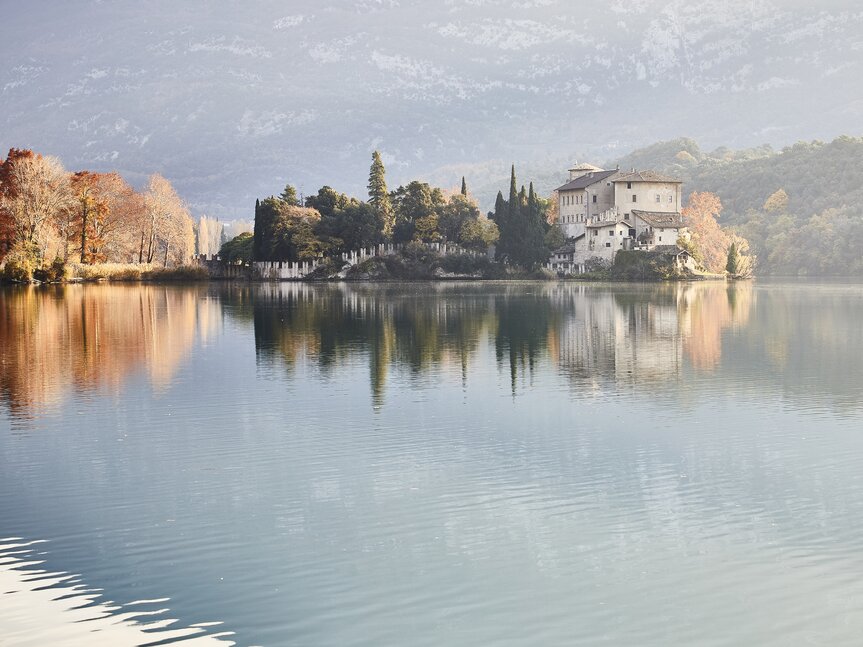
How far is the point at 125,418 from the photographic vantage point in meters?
16.7

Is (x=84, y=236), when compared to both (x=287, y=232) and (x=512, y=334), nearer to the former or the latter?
(x=287, y=232)

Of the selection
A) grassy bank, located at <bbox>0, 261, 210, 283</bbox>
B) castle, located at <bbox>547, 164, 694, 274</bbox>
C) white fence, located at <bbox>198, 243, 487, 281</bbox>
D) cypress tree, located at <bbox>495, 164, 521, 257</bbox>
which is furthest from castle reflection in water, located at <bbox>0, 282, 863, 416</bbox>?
white fence, located at <bbox>198, 243, 487, 281</bbox>

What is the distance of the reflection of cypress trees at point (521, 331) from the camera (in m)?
25.2

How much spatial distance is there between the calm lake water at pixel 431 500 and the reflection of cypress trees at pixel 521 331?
570 mm

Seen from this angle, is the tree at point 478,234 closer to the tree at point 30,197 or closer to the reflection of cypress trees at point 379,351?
the tree at point 30,197

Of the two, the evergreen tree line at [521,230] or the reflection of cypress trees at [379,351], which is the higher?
the evergreen tree line at [521,230]

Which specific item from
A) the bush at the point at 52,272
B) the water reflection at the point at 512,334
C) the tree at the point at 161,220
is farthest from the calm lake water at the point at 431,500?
the tree at the point at 161,220

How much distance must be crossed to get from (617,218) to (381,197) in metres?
23.7

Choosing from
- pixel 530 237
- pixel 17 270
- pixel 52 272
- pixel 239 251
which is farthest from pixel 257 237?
pixel 17 270

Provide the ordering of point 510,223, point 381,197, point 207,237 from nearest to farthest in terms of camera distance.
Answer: point 510,223
point 381,197
point 207,237

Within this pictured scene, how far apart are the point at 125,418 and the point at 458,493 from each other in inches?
288

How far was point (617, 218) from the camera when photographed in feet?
309

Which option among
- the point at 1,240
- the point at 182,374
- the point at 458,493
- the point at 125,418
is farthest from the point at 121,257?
the point at 458,493

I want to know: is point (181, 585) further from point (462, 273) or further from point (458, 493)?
point (462, 273)
